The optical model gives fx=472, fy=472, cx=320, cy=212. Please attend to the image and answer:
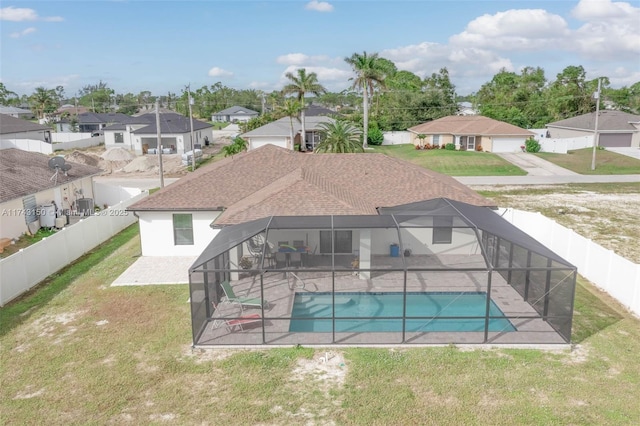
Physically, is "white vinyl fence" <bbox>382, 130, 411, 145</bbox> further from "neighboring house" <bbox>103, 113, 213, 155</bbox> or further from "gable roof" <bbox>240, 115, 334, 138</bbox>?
"neighboring house" <bbox>103, 113, 213, 155</bbox>

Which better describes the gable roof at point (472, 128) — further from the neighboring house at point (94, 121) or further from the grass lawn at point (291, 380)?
the neighboring house at point (94, 121)

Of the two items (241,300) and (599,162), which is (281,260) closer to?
(241,300)

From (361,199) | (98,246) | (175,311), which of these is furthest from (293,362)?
(98,246)

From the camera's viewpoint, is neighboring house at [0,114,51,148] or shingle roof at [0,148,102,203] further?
neighboring house at [0,114,51,148]

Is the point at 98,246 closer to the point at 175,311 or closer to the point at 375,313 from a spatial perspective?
the point at 175,311

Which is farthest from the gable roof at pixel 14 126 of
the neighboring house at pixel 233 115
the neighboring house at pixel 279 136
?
the neighboring house at pixel 233 115

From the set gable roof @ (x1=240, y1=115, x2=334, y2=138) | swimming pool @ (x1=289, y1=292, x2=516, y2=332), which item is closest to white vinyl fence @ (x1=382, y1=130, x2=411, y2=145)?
gable roof @ (x1=240, y1=115, x2=334, y2=138)
